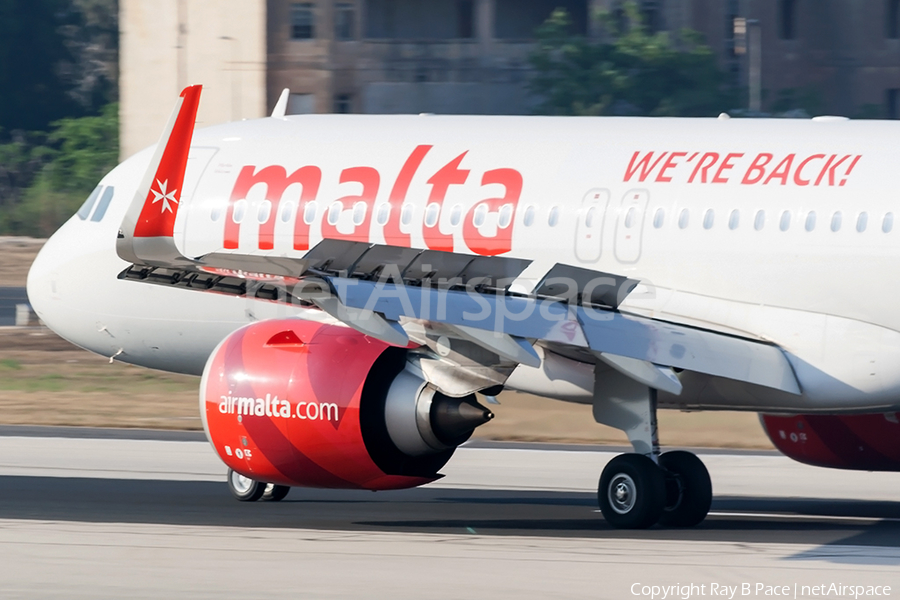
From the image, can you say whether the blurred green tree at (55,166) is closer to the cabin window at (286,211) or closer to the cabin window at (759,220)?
the cabin window at (286,211)

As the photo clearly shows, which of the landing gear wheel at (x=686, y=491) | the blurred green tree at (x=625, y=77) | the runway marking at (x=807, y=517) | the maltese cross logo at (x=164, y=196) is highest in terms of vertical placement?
the blurred green tree at (x=625, y=77)

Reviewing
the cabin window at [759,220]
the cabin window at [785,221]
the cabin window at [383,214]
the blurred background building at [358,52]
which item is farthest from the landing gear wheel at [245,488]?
the blurred background building at [358,52]

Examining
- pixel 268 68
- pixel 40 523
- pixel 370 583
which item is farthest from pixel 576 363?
pixel 268 68

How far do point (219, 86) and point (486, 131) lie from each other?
180 ft

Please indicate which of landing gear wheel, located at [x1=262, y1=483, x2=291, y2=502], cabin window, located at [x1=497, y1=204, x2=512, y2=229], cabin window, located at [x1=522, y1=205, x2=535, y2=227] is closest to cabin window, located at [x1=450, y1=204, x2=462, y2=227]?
cabin window, located at [x1=497, y1=204, x2=512, y2=229]

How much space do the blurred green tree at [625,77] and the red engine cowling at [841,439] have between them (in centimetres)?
5239

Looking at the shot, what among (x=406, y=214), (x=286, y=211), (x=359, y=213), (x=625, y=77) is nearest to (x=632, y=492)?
(x=406, y=214)

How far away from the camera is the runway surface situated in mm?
12367

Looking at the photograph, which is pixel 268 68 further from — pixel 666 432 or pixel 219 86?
pixel 666 432

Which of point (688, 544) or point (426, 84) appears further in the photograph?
point (426, 84)

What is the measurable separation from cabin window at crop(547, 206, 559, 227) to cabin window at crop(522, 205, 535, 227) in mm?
201

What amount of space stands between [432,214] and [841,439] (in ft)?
17.9

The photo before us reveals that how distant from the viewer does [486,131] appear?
17.8 meters

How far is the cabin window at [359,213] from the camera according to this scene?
17.9 meters
